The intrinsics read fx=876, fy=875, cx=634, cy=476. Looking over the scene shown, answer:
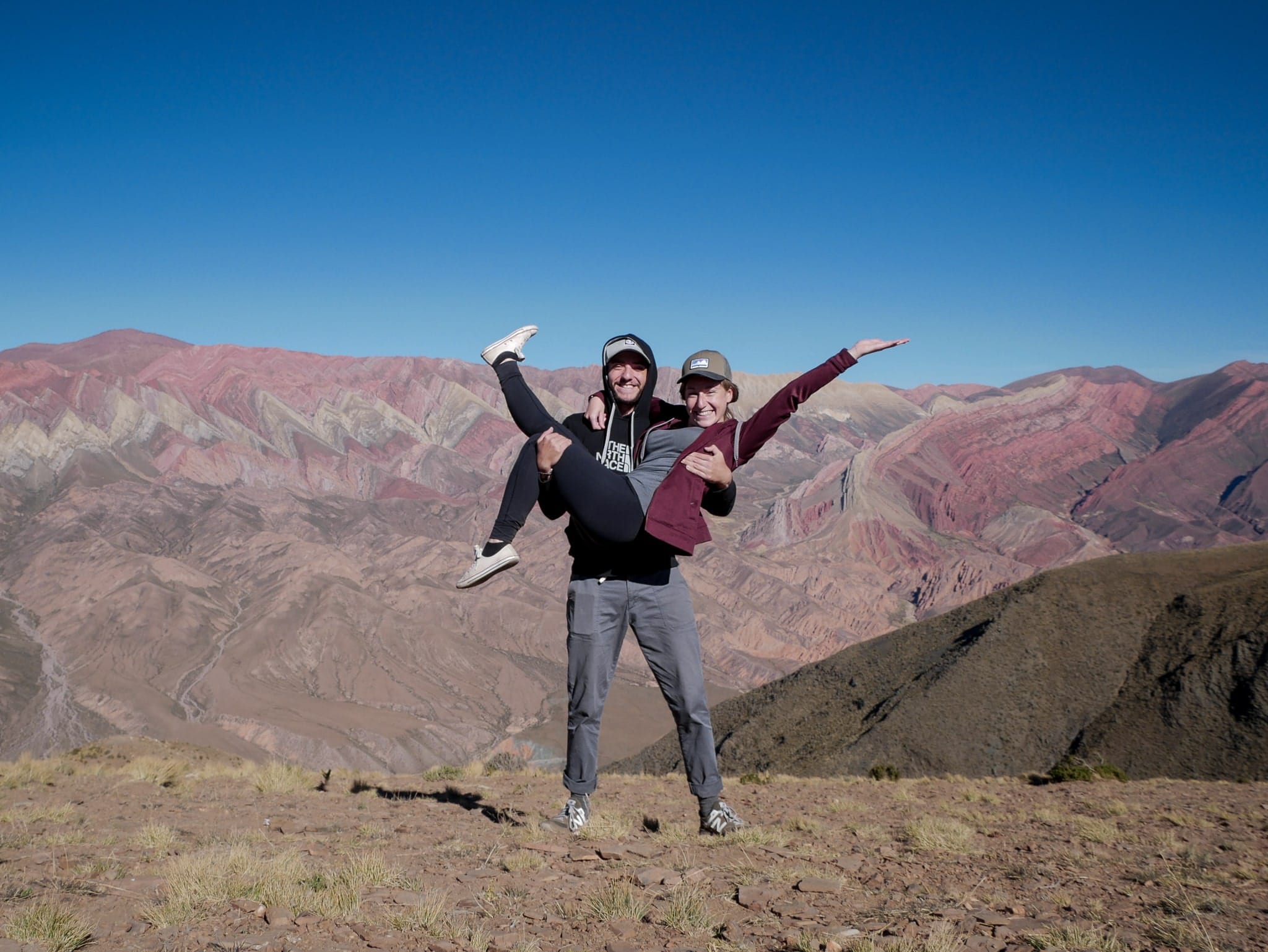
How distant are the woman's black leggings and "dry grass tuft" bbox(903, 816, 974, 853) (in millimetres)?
3045

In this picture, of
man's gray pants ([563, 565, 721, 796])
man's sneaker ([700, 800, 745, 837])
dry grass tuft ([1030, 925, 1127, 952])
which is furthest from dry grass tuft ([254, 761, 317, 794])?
dry grass tuft ([1030, 925, 1127, 952])

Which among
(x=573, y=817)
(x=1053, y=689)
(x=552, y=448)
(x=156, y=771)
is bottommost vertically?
(x=1053, y=689)

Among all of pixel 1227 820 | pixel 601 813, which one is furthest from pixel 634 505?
pixel 1227 820

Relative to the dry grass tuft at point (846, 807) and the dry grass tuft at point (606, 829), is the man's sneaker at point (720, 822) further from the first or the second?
the dry grass tuft at point (846, 807)

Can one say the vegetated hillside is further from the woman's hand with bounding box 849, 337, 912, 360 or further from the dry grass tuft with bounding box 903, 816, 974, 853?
the woman's hand with bounding box 849, 337, 912, 360

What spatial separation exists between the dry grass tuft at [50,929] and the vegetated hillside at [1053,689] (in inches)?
1347

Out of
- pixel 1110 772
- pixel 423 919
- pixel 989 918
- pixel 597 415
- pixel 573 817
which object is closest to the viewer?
pixel 423 919

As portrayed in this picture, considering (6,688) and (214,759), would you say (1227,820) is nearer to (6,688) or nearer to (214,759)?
(214,759)

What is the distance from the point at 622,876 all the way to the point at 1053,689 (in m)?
41.0

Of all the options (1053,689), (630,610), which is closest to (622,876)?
(630,610)

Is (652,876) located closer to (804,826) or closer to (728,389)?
(804,826)

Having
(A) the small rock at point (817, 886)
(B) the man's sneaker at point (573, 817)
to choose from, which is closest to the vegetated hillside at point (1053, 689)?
(B) the man's sneaker at point (573, 817)

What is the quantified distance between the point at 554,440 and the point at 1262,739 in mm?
41147

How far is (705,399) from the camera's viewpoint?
604cm
